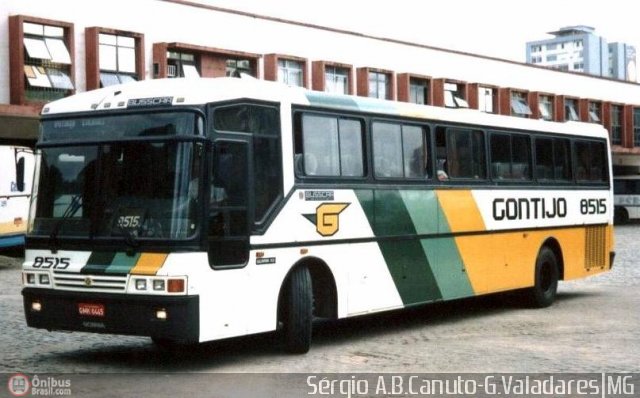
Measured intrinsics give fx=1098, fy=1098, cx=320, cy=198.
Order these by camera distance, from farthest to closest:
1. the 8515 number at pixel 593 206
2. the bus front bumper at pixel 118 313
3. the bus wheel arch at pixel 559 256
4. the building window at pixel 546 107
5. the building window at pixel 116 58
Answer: the building window at pixel 546 107, the building window at pixel 116 58, the 8515 number at pixel 593 206, the bus wheel arch at pixel 559 256, the bus front bumper at pixel 118 313

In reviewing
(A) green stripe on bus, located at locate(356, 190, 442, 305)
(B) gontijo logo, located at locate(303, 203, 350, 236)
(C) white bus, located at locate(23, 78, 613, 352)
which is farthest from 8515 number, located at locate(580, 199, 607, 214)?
(B) gontijo logo, located at locate(303, 203, 350, 236)

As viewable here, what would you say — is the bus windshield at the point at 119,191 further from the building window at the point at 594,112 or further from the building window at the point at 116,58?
the building window at the point at 594,112

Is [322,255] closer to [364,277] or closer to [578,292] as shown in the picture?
[364,277]

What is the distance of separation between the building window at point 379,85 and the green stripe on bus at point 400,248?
40.2 meters

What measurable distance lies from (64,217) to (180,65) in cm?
3370

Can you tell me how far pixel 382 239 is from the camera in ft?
44.1

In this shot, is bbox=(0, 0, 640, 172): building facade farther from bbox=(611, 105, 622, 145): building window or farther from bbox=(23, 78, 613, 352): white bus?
bbox=(23, 78, 613, 352): white bus

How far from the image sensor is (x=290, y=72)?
1975 inches

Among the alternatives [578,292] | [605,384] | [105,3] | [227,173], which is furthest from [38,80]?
[605,384]

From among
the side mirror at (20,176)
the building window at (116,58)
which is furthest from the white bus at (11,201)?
the building window at (116,58)

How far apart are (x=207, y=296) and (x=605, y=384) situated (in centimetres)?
380

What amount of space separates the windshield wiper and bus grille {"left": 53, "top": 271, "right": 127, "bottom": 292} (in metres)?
0.30

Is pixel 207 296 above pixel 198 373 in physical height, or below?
above

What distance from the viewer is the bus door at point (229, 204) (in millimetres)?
10828
